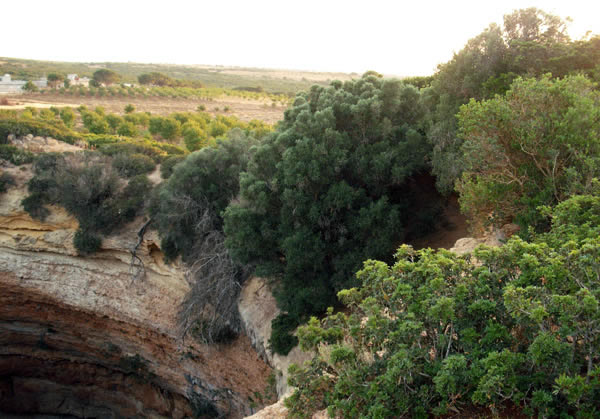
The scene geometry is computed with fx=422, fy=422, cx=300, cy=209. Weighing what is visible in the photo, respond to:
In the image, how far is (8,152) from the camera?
1830cm

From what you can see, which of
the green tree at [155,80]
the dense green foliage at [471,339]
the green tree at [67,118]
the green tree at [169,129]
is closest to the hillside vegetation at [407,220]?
the dense green foliage at [471,339]

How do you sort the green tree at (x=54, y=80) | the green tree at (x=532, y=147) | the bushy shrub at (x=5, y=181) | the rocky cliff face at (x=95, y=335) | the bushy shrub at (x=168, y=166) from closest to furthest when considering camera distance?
the green tree at (x=532, y=147)
the rocky cliff face at (x=95, y=335)
the bushy shrub at (x=5, y=181)
the bushy shrub at (x=168, y=166)
the green tree at (x=54, y=80)

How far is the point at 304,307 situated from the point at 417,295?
244 inches

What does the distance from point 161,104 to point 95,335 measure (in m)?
36.9

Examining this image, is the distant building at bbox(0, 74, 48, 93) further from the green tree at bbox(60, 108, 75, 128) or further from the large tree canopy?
the large tree canopy

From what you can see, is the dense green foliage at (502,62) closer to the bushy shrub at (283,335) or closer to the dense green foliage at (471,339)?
the bushy shrub at (283,335)

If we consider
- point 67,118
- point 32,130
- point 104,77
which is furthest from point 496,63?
point 104,77

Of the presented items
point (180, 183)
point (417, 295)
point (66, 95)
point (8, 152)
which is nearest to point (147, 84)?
point (66, 95)

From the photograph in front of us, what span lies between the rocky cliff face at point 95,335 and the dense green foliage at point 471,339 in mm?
9482

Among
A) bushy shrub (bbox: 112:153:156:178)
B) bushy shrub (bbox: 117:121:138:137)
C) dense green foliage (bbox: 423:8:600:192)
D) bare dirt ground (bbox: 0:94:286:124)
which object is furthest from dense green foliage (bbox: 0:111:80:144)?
bare dirt ground (bbox: 0:94:286:124)

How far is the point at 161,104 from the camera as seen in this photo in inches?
1933

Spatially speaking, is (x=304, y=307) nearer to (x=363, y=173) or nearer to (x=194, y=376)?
(x=363, y=173)

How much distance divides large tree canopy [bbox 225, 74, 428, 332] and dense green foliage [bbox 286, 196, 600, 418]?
513 centimetres

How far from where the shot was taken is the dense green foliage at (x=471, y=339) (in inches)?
155
